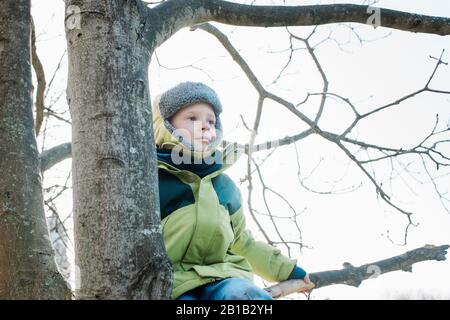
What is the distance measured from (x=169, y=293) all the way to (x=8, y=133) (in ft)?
2.39

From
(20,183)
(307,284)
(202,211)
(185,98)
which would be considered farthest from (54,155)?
(20,183)

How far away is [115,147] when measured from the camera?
1.59 m

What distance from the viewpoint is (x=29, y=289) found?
1606 millimetres

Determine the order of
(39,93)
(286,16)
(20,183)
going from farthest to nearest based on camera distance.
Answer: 1. (39,93)
2. (286,16)
3. (20,183)

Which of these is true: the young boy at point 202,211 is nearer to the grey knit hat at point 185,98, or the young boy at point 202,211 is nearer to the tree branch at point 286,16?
the grey knit hat at point 185,98

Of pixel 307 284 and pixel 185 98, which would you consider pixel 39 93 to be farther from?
pixel 307 284

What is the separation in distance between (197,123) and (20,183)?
0.93 metres

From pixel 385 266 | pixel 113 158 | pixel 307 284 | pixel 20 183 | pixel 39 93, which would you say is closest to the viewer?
pixel 113 158

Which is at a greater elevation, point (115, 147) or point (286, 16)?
point (286, 16)

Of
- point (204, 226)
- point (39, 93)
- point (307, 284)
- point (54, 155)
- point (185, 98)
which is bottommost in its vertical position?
point (307, 284)

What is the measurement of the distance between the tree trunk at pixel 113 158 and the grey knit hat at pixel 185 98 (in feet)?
2.15

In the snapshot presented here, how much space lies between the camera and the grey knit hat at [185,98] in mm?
2512
